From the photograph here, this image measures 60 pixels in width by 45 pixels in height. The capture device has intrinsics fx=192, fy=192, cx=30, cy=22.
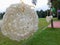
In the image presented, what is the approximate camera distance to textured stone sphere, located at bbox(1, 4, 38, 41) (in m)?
Result: 1.82

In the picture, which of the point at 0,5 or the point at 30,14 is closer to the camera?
the point at 30,14

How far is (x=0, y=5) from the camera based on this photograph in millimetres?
3408

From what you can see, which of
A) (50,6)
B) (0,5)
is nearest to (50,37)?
(0,5)

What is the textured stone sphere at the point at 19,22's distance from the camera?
1.82 m

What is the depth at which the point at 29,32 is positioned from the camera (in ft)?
6.22

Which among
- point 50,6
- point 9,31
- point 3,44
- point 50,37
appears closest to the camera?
point 9,31

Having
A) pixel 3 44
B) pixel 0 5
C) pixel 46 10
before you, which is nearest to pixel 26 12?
pixel 3 44

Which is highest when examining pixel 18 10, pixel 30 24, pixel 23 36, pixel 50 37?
pixel 18 10

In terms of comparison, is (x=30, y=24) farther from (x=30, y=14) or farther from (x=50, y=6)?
(x=50, y=6)

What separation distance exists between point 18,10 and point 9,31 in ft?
0.78

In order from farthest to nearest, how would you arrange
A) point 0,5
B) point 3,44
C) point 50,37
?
point 50,37
point 0,5
point 3,44

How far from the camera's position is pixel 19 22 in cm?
189

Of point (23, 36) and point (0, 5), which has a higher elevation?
point (0, 5)

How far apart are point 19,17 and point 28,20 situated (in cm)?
10
